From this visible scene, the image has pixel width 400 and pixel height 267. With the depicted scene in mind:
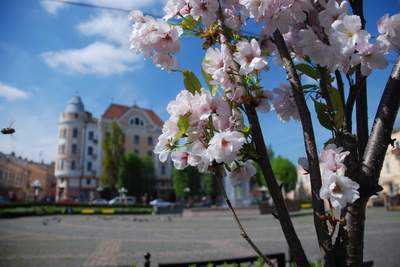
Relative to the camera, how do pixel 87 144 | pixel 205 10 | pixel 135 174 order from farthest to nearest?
pixel 87 144, pixel 135 174, pixel 205 10

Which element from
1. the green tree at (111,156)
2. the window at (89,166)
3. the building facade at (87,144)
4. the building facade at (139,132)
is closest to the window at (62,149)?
the building facade at (87,144)

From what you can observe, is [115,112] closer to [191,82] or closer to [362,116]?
[191,82]

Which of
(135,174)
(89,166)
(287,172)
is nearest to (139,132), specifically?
(135,174)

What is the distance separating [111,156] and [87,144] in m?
10.2

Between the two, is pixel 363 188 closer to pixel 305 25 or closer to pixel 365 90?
pixel 365 90

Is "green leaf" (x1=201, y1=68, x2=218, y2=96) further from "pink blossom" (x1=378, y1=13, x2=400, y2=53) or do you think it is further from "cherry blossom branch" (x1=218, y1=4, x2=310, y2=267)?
"pink blossom" (x1=378, y1=13, x2=400, y2=53)

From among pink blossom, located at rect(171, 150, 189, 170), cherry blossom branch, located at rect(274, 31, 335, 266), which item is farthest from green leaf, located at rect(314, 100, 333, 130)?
pink blossom, located at rect(171, 150, 189, 170)

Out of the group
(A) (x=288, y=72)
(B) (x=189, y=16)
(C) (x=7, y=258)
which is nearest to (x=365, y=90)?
(A) (x=288, y=72)

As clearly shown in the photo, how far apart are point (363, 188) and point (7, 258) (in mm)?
9700

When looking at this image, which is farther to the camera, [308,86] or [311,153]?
[308,86]

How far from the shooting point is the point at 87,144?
179 ft

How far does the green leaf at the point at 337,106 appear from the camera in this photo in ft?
3.54

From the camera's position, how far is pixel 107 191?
50.7m

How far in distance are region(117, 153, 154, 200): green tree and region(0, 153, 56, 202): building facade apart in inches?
550
